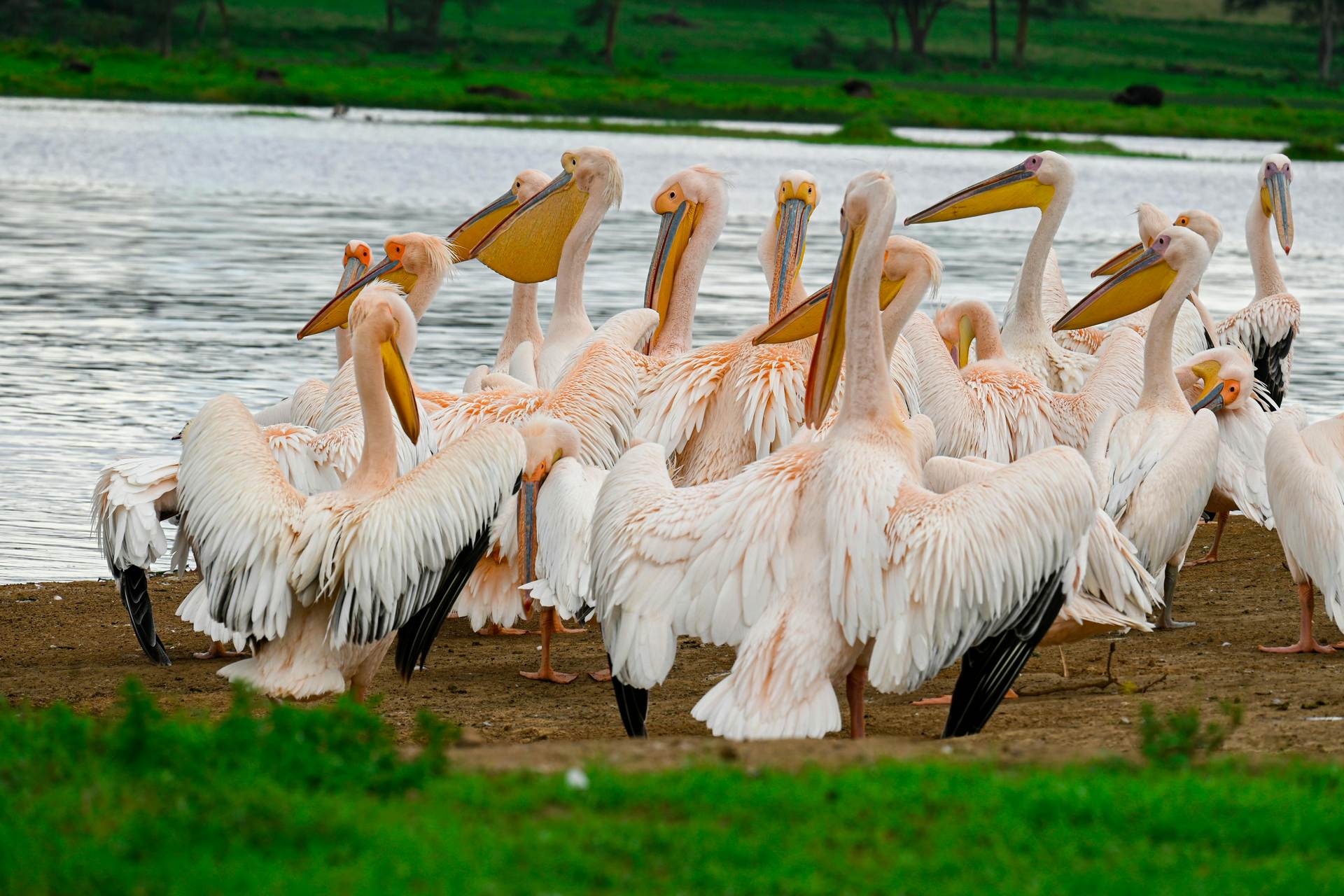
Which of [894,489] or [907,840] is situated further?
[894,489]

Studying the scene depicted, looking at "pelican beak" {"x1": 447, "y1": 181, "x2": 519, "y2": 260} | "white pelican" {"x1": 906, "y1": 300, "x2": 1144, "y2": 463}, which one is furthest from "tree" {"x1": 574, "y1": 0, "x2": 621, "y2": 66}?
"white pelican" {"x1": 906, "y1": 300, "x2": 1144, "y2": 463}

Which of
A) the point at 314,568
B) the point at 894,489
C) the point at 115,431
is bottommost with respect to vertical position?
the point at 115,431

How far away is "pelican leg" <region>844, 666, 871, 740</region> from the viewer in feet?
15.2

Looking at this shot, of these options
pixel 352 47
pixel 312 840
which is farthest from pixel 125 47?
pixel 312 840

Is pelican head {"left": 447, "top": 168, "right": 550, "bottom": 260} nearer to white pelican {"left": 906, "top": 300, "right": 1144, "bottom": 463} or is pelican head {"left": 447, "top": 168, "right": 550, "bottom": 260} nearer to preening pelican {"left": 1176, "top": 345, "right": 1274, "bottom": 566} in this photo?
white pelican {"left": 906, "top": 300, "right": 1144, "bottom": 463}

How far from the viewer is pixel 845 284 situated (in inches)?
196

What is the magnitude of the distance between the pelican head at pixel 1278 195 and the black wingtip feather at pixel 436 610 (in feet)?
20.8

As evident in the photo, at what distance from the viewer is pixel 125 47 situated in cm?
5431

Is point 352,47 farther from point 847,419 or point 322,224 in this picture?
point 847,419

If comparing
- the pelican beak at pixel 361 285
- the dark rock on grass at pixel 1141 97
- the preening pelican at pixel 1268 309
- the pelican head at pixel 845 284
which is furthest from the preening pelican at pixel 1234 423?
the dark rock on grass at pixel 1141 97

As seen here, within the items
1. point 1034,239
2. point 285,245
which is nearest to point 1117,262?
point 1034,239

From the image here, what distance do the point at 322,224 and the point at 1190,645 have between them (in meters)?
17.2

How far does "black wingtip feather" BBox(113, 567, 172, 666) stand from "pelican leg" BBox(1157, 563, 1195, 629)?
353cm

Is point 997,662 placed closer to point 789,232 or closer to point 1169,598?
point 1169,598
